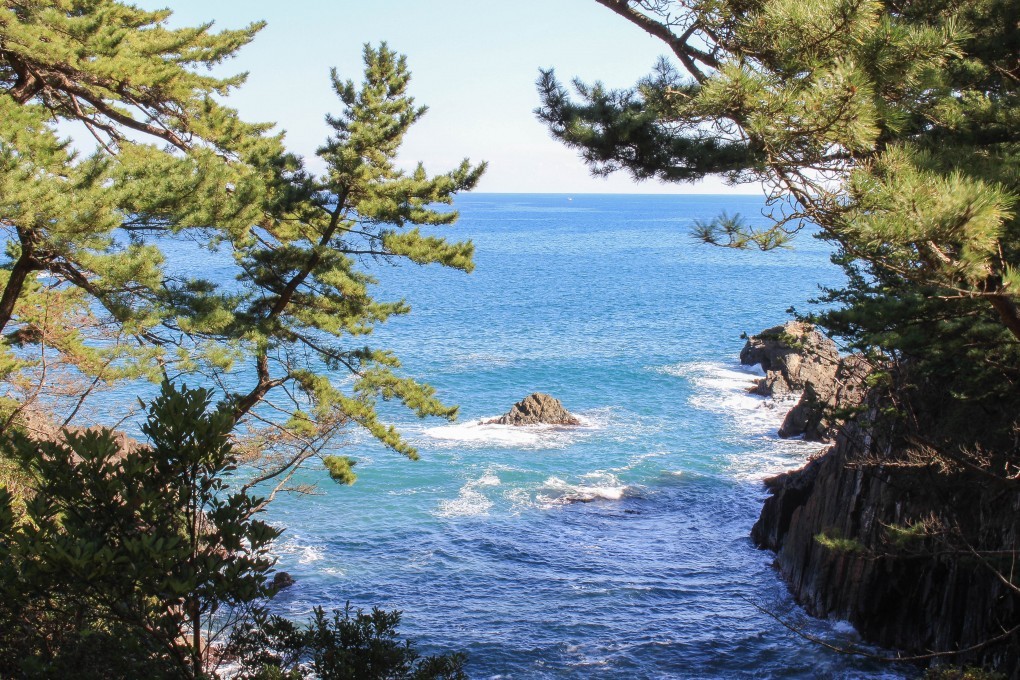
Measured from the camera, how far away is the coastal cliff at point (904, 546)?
10914 millimetres

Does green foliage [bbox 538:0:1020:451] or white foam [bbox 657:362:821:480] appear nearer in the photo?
green foliage [bbox 538:0:1020:451]

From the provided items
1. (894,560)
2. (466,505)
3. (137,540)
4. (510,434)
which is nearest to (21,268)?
(137,540)

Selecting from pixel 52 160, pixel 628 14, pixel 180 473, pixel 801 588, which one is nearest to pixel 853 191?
pixel 628 14

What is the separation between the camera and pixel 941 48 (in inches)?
266

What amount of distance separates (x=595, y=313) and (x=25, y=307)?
45843 millimetres

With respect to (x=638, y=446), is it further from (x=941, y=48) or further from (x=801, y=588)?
(x=941, y=48)

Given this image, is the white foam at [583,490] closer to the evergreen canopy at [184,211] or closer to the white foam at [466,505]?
the white foam at [466,505]

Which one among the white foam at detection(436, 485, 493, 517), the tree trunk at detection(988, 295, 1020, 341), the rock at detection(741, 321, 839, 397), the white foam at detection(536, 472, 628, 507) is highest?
the tree trunk at detection(988, 295, 1020, 341)

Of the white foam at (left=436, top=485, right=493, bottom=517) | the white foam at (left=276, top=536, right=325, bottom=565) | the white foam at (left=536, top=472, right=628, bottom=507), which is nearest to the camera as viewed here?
the white foam at (left=276, top=536, right=325, bottom=565)

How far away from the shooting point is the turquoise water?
51.0ft

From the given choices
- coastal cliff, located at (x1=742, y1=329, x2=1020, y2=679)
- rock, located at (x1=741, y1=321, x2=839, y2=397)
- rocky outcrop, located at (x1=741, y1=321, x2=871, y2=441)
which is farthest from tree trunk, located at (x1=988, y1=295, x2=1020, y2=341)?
rock, located at (x1=741, y1=321, x2=839, y2=397)

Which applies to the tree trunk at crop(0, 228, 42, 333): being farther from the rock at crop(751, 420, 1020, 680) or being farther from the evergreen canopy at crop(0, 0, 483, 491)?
the rock at crop(751, 420, 1020, 680)

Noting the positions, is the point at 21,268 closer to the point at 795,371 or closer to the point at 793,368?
the point at 795,371

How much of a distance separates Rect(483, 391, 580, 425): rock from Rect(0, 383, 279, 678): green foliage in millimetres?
24952
